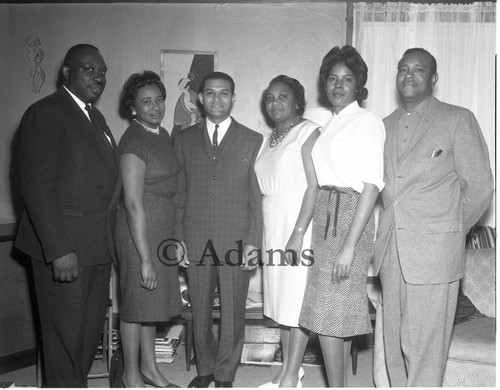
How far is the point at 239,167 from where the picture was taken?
3096mm

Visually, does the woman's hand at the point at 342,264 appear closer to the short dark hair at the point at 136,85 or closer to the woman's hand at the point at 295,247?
the woman's hand at the point at 295,247

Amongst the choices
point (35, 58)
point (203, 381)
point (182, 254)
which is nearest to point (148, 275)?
point (182, 254)

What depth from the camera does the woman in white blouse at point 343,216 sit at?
8.52ft

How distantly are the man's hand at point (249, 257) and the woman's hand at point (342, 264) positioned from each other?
60 cm

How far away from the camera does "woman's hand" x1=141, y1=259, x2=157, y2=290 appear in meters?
3.00

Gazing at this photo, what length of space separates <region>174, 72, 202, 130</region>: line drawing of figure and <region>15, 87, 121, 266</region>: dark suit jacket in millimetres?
1537

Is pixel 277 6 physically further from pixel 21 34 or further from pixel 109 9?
pixel 21 34

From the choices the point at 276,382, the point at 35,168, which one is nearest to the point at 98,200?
the point at 35,168

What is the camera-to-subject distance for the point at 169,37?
4355 mm

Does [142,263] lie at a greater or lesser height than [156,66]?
lesser

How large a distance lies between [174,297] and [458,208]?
1.66 m

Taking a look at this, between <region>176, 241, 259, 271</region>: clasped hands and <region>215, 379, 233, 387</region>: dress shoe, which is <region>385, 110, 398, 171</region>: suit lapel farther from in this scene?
<region>215, 379, 233, 387</region>: dress shoe

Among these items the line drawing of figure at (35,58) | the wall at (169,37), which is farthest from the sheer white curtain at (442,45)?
the line drawing of figure at (35,58)

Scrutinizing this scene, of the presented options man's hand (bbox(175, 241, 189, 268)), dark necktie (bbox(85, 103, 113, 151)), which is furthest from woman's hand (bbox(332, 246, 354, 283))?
dark necktie (bbox(85, 103, 113, 151))
